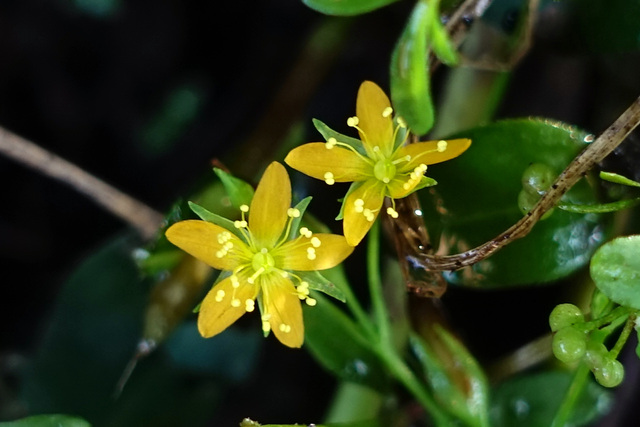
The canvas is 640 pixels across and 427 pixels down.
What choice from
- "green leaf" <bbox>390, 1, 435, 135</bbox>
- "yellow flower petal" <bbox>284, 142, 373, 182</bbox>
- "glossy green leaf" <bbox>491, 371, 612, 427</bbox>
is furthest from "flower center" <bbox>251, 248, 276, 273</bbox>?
"glossy green leaf" <bbox>491, 371, 612, 427</bbox>

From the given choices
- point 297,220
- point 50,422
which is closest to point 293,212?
point 297,220

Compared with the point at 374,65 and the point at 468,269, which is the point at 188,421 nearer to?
the point at 468,269

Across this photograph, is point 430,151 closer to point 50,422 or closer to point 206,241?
point 206,241

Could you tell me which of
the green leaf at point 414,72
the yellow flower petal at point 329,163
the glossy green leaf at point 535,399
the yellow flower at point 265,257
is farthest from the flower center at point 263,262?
the glossy green leaf at point 535,399

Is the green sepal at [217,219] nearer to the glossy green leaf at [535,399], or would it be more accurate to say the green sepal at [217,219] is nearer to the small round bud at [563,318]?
the small round bud at [563,318]

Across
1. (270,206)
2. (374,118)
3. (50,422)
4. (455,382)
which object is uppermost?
(374,118)

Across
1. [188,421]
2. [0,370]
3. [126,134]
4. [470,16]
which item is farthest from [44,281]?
[470,16]

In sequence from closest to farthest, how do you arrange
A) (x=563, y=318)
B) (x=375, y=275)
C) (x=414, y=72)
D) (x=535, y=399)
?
1. (x=414, y=72)
2. (x=563, y=318)
3. (x=375, y=275)
4. (x=535, y=399)
